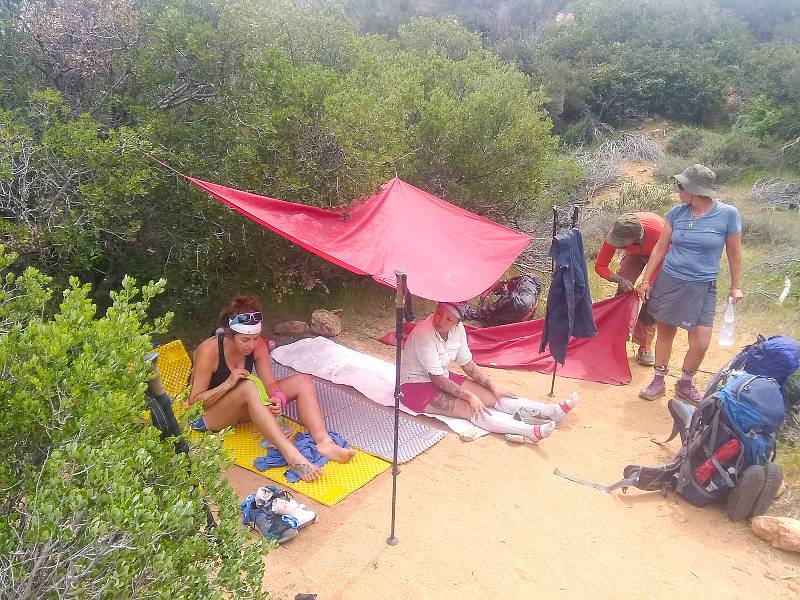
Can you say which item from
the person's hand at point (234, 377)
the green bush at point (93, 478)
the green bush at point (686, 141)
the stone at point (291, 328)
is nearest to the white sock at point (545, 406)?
the person's hand at point (234, 377)

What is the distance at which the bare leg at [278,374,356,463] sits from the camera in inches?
124

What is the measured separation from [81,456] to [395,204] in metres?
3.05

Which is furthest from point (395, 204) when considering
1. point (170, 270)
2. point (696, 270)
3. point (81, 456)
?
point (81, 456)

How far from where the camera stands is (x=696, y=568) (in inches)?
97.9

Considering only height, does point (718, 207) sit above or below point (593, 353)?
above

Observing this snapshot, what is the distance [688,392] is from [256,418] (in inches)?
110

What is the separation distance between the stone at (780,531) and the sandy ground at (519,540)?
0.04 meters

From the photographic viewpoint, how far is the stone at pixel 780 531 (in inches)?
98.8

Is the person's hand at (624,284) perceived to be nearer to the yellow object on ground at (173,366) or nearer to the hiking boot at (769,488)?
the hiking boot at (769,488)

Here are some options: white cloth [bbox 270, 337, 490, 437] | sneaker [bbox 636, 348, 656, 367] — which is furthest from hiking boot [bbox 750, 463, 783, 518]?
sneaker [bbox 636, 348, 656, 367]

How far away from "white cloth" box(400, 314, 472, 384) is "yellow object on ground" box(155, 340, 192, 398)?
1.41 m

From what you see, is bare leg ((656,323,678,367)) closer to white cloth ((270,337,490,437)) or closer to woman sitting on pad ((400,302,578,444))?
woman sitting on pad ((400,302,578,444))

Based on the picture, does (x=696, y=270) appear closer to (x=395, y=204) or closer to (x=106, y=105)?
(x=395, y=204)

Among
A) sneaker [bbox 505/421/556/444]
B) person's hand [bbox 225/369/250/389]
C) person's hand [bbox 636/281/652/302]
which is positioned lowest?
sneaker [bbox 505/421/556/444]
